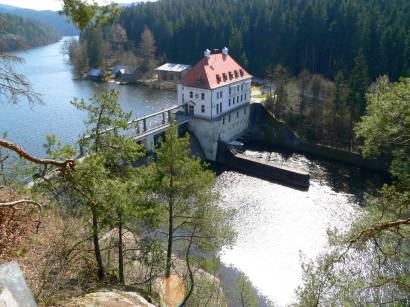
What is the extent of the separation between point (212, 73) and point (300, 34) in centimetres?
2222

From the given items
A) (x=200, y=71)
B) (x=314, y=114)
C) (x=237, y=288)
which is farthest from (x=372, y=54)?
(x=237, y=288)

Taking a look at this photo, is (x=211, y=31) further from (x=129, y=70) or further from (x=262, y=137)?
(x=262, y=137)

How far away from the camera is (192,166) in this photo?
12711 mm

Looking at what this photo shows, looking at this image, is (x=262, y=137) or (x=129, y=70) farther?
(x=129, y=70)

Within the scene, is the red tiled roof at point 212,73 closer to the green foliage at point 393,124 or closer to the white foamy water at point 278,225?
the white foamy water at point 278,225

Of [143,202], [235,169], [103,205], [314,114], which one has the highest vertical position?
[103,205]

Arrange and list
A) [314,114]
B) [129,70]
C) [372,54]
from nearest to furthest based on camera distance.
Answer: [314,114] < [372,54] < [129,70]

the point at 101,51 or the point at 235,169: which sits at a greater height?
the point at 101,51

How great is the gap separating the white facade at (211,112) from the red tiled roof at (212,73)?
455 millimetres

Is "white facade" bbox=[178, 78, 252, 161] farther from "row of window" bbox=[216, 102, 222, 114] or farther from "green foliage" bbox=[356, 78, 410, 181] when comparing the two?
"green foliage" bbox=[356, 78, 410, 181]

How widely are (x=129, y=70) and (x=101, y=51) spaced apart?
6.73 meters

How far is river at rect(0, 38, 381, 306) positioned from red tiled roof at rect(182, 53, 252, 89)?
7.24 metres

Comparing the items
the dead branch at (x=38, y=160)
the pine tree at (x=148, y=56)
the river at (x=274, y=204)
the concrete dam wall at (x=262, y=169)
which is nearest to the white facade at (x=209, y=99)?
the concrete dam wall at (x=262, y=169)

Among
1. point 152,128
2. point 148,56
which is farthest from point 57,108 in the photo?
point 148,56
